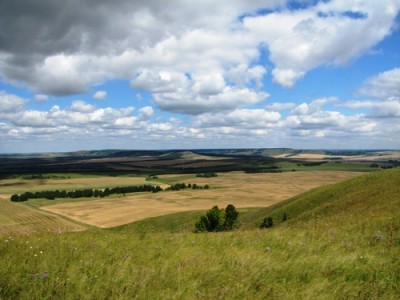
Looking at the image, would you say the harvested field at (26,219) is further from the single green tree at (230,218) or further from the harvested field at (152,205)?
the single green tree at (230,218)

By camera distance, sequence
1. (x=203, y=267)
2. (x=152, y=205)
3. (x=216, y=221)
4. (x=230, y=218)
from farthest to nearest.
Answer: (x=152, y=205) → (x=230, y=218) → (x=216, y=221) → (x=203, y=267)

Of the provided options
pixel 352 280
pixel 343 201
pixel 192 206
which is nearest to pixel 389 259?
pixel 352 280

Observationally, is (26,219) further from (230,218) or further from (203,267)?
(203,267)

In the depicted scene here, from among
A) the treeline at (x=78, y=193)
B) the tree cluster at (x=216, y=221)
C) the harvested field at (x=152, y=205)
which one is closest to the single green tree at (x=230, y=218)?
the tree cluster at (x=216, y=221)

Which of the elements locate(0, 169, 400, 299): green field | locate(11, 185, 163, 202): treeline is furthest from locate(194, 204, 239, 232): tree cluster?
locate(11, 185, 163, 202): treeline

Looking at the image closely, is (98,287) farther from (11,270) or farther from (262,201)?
(262,201)

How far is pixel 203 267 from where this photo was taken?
7293 mm

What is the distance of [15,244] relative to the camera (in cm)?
867

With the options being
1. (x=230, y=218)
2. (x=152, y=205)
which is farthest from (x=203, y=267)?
(x=152, y=205)

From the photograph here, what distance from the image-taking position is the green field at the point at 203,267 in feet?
19.8

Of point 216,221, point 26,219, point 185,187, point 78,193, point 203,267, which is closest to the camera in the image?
point 203,267

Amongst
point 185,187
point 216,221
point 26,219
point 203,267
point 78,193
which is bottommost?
point 78,193

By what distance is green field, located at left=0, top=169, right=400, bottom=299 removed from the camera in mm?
6039

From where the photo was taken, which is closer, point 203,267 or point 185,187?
point 203,267
